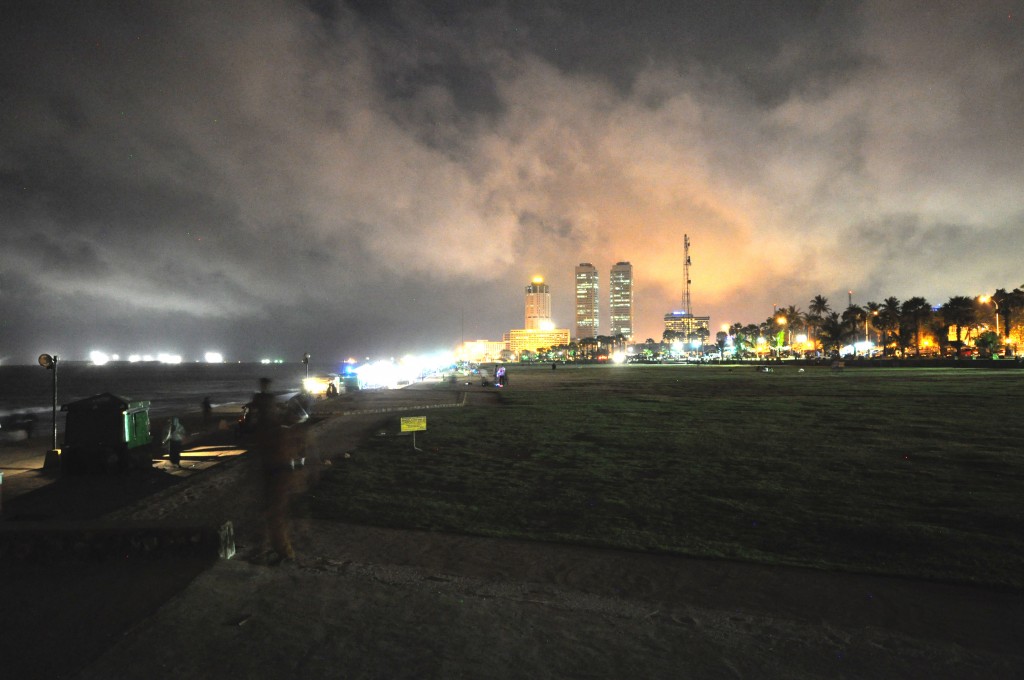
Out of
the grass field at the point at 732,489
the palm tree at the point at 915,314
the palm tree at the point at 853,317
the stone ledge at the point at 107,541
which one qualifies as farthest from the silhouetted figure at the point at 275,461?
the palm tree at the point at 853,317

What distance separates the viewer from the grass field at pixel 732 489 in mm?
6219

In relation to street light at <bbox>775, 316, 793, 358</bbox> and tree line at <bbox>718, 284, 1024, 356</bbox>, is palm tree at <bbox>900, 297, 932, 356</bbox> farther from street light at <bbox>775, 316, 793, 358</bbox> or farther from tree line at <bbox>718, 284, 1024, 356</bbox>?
street light at <bbox>775, 316, 793, 358</bbox>

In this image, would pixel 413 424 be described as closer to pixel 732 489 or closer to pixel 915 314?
pixel 732 489

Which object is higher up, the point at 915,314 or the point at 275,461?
the point at 915,314

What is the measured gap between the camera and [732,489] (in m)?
8.88

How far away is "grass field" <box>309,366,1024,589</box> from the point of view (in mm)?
6219

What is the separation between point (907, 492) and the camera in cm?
852

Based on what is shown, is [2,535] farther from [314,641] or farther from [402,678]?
[402,678]

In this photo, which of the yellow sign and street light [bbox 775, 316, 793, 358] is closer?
the yellow sign

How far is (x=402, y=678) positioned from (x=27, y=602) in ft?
11.9

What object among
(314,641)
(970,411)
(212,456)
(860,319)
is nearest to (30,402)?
(212,456)

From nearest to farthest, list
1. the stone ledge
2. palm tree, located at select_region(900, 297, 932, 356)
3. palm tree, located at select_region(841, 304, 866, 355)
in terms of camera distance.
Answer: the stone ledge → palm tree, located at select_region(900, 297, 932, 356) → palm tree, located at select_region(841, 304, 866, 355)

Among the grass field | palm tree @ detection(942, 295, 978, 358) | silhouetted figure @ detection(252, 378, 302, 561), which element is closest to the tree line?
palm tree @ detection(942, 295, 978, 358)

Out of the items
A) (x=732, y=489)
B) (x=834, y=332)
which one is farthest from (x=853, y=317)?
(x=732, y=489)
